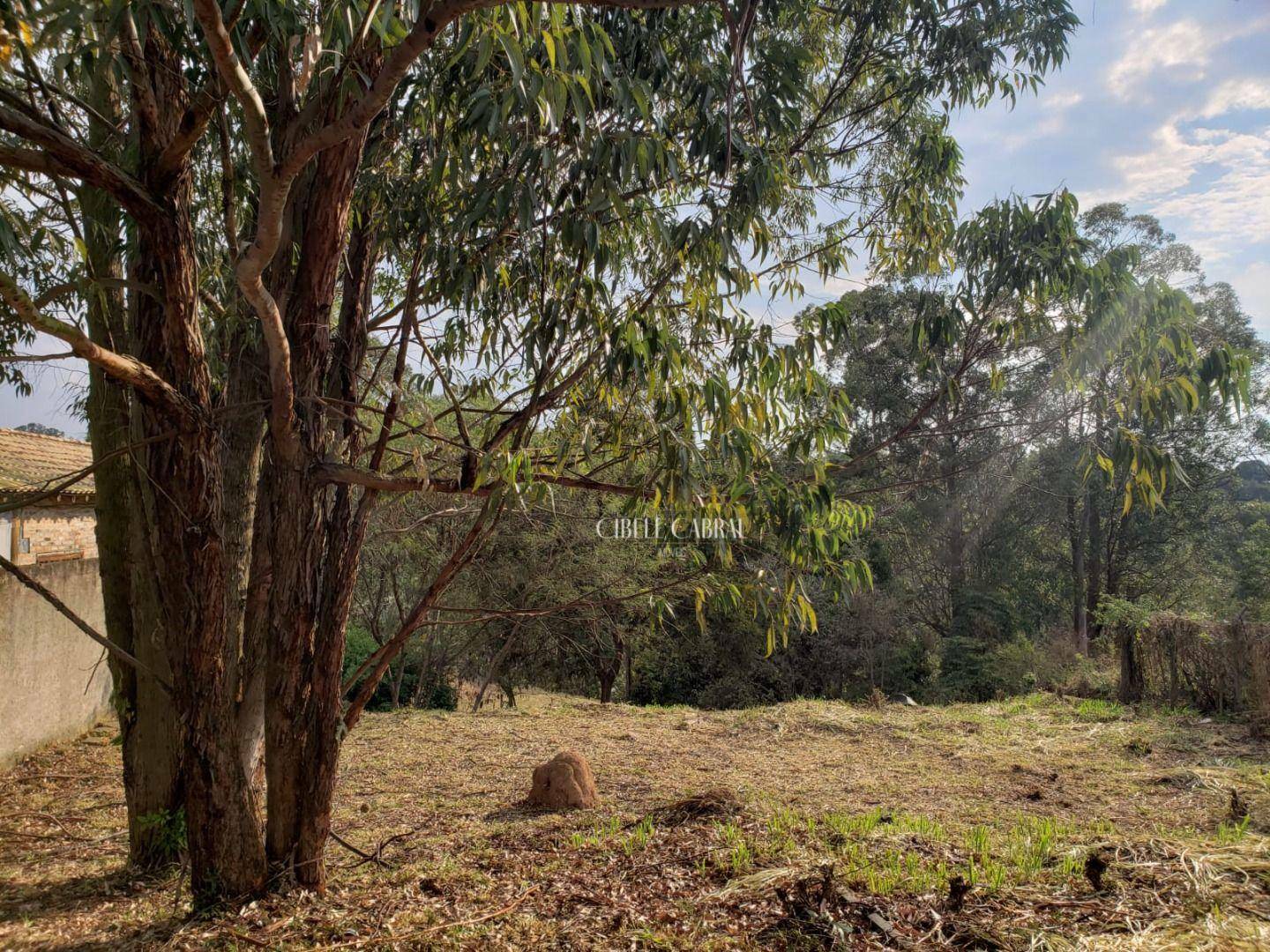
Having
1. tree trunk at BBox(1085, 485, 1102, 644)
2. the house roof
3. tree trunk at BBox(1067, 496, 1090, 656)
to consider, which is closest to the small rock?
the house roof

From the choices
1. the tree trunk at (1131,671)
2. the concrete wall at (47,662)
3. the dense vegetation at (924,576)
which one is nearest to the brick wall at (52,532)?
the concrete wall at (47,662)

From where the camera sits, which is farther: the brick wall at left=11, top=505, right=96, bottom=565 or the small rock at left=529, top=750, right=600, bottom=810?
the brick wall at left=11, top=505, right=96, bottom=565

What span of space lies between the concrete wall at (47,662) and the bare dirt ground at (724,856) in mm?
241

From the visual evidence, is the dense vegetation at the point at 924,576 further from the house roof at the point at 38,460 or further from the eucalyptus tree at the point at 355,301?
the eucalyptus tree at the point at 355,301

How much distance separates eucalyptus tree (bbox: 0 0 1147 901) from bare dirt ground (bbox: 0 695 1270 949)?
21.4 inches

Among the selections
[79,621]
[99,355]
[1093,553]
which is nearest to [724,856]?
[79,621]

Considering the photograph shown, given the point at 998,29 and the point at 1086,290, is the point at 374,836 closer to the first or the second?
the point at 1086,290

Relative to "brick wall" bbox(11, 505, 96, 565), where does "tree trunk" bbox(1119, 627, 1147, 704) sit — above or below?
below

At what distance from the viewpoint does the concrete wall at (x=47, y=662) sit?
5562mm

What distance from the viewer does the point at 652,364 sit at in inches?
112

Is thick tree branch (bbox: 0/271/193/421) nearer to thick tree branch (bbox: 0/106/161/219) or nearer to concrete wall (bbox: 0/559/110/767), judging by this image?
thick tree branch (bbox: 0/106/161/219)

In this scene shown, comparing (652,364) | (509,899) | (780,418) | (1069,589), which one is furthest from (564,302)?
(1069,589)

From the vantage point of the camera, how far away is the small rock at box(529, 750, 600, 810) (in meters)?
4.80

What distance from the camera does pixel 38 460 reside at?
10398 mm
